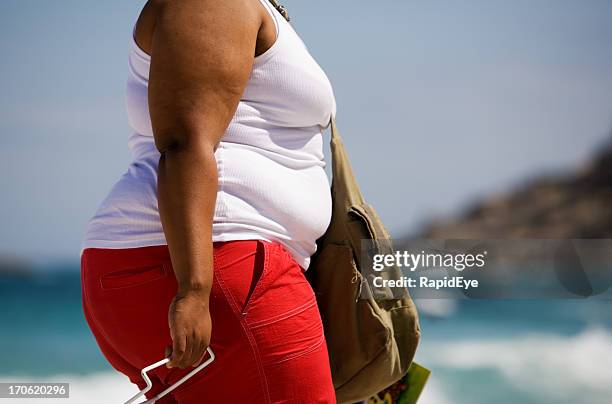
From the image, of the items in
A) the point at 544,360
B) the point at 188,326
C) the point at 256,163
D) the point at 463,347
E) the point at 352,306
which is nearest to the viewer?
the point at 188,326

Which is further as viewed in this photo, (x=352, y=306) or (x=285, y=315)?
(x=352, y=306)

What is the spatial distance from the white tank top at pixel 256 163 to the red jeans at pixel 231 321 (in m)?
0.02

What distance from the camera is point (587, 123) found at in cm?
1022

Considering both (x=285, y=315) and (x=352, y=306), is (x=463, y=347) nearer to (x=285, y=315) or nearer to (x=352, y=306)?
(x=352, y=306)

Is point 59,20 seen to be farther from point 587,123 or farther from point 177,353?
point 177,353

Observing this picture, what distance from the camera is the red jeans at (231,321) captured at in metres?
0.98

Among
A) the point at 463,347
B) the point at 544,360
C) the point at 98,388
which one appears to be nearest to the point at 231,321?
the point at 98,388

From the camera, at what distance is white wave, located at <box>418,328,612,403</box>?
20.7 ft

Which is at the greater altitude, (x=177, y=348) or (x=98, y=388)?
(x=177, y=348)

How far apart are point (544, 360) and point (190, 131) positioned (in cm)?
683

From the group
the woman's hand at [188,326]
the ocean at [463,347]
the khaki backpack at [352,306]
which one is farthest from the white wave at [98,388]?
the woman's hand at [188,326]

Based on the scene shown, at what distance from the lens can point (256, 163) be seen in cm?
103

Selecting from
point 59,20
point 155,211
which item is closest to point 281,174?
point 155,211

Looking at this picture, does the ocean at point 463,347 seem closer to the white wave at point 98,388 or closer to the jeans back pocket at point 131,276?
the white wave at point 98,388
